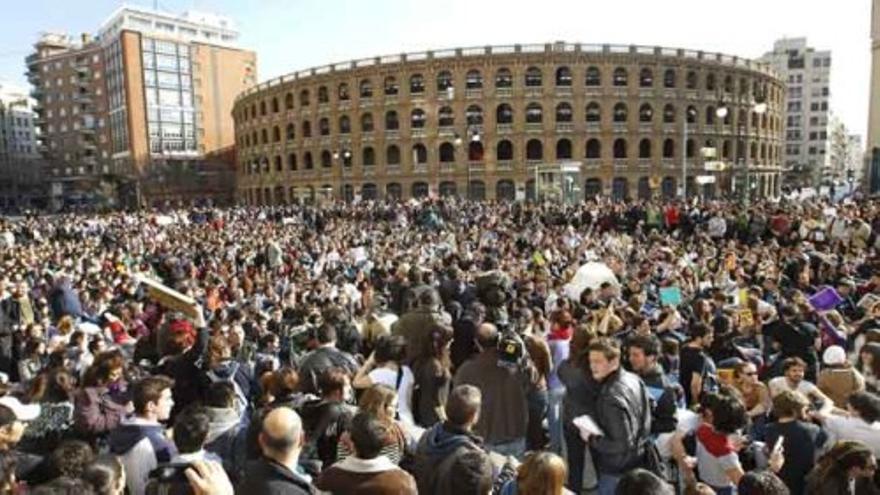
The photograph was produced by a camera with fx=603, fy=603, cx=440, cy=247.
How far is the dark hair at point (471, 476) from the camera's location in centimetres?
325

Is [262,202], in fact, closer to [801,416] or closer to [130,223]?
[130,223]

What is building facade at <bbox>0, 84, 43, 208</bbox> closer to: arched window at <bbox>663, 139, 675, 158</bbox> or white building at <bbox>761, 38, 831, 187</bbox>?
arched window at <bbox>663, 139, 675, 158</bbox>

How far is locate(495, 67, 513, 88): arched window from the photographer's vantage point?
2056 inches

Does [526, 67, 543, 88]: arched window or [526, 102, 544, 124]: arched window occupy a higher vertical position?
[526, 67, 543, 88]: arched window

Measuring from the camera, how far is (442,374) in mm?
5500

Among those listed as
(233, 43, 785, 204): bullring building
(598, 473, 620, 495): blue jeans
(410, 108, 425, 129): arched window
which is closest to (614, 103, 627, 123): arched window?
(233, 43, 785, 204): bullring building

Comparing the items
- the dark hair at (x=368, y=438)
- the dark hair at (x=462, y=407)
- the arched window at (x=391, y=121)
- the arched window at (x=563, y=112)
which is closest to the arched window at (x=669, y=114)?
the arched window at (x=563, y=112)

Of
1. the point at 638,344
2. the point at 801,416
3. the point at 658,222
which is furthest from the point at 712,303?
the point at 658,222

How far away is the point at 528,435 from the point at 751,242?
1557 cm

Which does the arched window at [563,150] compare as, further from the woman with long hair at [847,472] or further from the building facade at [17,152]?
the building facade at [17,152]

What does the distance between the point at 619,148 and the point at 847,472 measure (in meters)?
53.3

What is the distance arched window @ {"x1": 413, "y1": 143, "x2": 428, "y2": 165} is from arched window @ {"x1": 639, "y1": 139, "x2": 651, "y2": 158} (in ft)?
63.2

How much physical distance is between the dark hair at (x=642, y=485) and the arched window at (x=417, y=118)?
52734mm

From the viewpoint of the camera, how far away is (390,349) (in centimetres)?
541
